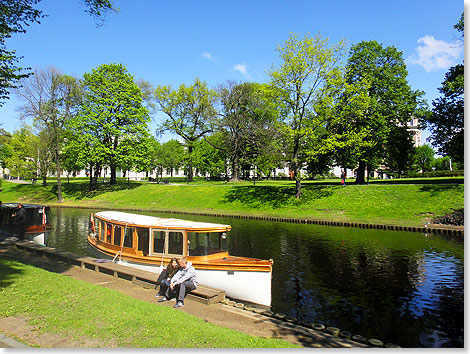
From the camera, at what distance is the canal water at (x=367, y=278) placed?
1281 centimetres

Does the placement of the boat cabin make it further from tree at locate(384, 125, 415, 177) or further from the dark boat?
tree at locate(384, 125, 415, 177)

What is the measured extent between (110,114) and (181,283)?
180ft

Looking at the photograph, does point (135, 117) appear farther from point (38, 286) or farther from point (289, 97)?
point (38, 286)

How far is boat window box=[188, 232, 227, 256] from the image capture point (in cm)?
1619

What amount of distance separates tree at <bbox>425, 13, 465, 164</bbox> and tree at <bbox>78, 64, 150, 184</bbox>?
154ft

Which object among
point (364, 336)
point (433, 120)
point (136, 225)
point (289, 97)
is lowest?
point (364, 336)

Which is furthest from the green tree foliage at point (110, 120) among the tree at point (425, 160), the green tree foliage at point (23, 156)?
the tree at point (425, 160)

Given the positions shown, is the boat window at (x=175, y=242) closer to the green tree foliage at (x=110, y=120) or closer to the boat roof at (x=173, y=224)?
the boat roof at (x=173, y=224)

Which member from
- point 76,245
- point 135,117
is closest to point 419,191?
point 76,245

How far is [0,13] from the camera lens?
17.7 m

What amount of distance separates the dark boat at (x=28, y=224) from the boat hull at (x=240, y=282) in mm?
15854

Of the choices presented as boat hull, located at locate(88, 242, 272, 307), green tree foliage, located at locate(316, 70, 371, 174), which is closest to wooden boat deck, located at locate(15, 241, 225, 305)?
boat hull, located at locate(88, 242, 272, 307)

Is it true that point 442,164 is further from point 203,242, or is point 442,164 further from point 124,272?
point 124,272

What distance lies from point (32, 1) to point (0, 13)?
67.3 inches
